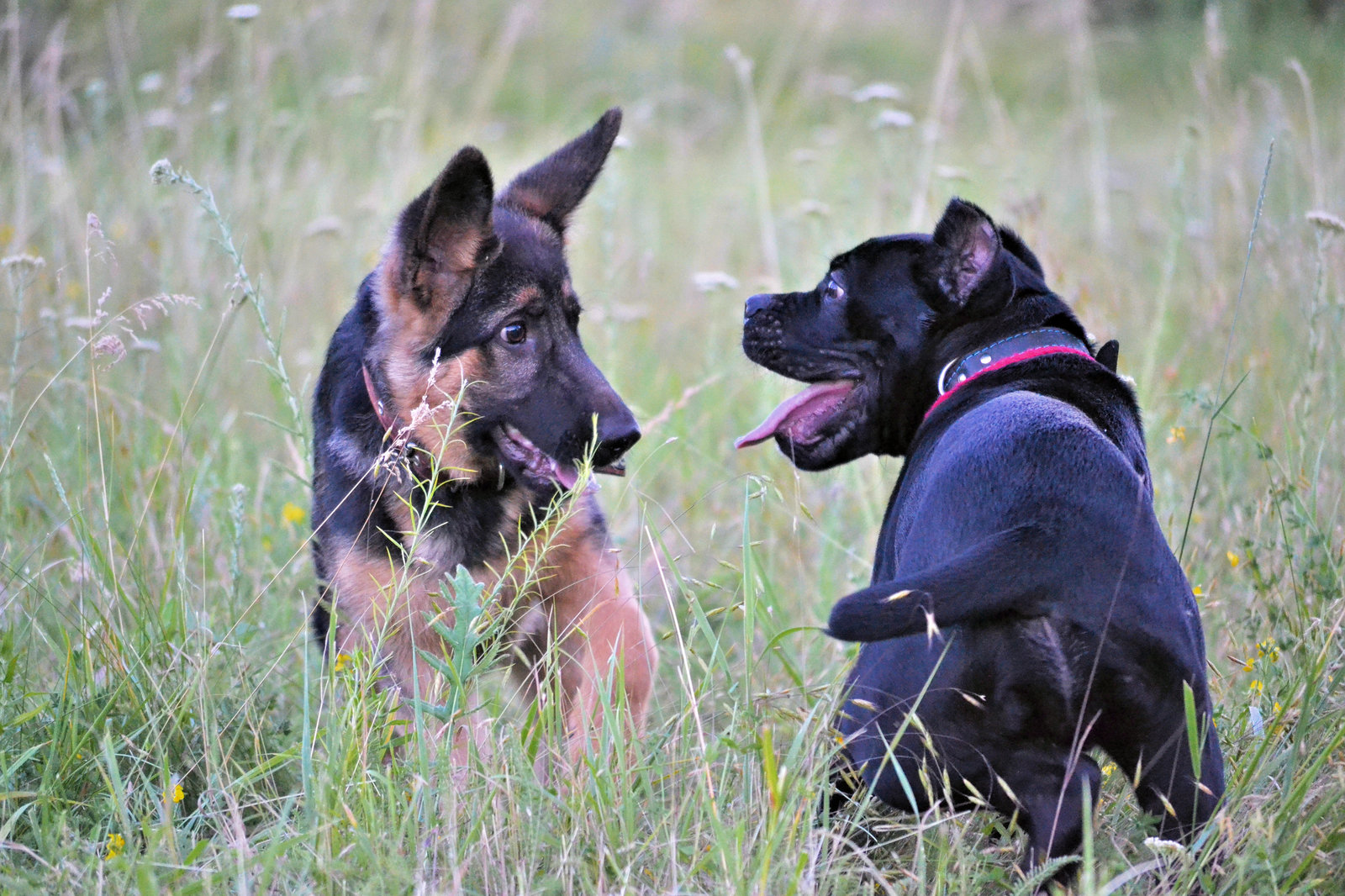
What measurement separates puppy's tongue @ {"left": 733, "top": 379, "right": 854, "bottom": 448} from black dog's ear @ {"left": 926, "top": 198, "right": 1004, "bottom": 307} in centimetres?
43

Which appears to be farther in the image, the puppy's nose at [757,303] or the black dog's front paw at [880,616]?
the puppy's nose at [757,303]

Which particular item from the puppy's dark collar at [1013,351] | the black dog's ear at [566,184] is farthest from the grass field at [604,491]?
the puppy's dark collar at [1013,351]

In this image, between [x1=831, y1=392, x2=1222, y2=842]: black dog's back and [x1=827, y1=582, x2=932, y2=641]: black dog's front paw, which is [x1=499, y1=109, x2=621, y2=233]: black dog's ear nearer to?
[x1=831, y1=392, x2=1222, y2=842]: black dog's back

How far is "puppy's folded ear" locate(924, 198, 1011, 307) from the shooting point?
3.26 m

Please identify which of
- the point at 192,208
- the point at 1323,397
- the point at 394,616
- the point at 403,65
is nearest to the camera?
the point at 394,616

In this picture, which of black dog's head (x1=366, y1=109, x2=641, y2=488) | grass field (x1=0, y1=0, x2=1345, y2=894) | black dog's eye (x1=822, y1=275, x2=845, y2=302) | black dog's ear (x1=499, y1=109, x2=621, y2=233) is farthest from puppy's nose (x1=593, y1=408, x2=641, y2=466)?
black dog's ear (x1=499, y1=109, x2=621, y2=233)

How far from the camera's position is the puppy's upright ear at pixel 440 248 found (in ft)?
11.2

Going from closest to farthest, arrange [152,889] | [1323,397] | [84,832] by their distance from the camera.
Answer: [152,889]
[84,832]
[1323,397]

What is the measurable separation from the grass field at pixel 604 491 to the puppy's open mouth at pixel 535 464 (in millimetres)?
296

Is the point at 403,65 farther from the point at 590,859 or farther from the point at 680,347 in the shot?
the point at 590,859

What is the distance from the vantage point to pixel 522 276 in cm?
369

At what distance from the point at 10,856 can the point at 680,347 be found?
16.6ft

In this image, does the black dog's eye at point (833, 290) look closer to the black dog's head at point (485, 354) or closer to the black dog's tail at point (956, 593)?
the black dog's head at point (485, 354)

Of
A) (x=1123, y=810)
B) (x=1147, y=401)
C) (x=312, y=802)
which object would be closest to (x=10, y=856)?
(x=312, y=802)
